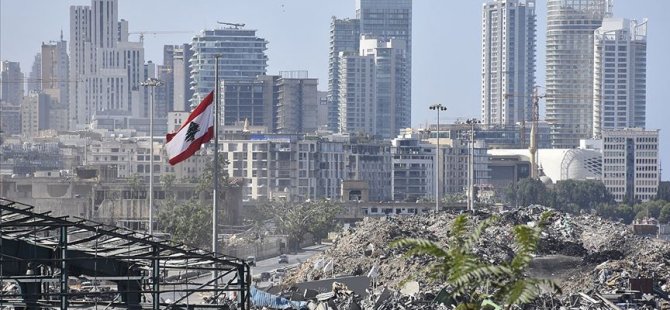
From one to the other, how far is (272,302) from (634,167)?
153 m

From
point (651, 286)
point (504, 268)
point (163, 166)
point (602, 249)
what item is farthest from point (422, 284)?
point (163, 166)

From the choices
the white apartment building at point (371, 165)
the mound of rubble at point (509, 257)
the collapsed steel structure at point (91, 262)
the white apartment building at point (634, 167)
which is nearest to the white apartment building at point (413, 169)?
the white apartment building at point (371, 165)

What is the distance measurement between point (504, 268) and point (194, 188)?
9899 centimetres

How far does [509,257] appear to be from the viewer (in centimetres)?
4603

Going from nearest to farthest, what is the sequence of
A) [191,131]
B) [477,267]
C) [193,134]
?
[477,267], [193,134], [191,131]

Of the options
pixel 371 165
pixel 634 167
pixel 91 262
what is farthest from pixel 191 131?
pixel 634 167

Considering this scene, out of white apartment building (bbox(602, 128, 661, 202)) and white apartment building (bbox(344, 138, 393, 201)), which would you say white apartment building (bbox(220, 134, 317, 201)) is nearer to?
white apartment building (bbox(344, 138, 393, 201))

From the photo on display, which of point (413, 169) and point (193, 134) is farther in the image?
point (413, 169)

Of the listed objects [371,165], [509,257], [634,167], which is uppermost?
[509,257]

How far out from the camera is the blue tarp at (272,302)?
3831cm

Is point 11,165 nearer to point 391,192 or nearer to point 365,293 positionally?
point 391,192

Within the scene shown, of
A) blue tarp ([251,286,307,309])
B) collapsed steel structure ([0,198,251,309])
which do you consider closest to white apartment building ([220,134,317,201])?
blue tarp ([251,286,307,309])

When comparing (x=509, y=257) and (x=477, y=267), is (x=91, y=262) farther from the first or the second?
(x=509, y=257)

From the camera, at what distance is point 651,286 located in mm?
41250
